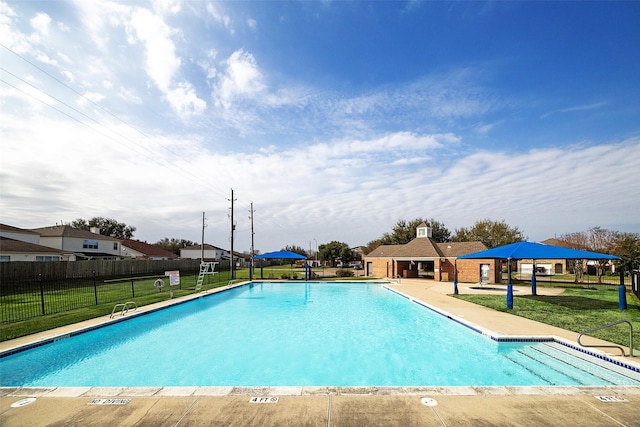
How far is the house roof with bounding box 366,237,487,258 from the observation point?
1239 inches

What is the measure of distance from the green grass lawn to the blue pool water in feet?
7.41

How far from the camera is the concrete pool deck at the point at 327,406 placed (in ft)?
14.5

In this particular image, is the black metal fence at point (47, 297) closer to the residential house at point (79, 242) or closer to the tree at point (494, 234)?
the residential house at point (79, 242)

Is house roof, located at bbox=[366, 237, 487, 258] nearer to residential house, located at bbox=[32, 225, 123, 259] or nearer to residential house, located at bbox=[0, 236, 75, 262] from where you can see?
residential house, located at bbox=[0, 236, 75, 262]

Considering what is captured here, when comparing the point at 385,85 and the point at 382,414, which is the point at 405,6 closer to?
the point at 385,85

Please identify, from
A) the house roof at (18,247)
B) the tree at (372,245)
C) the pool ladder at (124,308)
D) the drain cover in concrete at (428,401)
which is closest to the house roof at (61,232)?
the house roof at (18,247)

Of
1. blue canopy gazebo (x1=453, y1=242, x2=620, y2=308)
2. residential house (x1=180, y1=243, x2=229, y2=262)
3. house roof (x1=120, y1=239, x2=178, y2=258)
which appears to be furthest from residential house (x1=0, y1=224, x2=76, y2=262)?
residential house (x1=180, y1=243, x2=229, y2=262)

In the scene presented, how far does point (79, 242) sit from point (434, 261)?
133ft

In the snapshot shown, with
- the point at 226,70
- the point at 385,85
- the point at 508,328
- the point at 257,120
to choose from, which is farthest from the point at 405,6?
the point at 508,328

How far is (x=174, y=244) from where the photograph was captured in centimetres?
8638

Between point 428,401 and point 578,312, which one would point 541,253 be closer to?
point 578,312

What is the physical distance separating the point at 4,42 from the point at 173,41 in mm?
5741

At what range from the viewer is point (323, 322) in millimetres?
14000

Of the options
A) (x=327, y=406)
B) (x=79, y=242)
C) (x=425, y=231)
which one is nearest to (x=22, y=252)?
(x=79, y=242)
